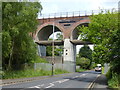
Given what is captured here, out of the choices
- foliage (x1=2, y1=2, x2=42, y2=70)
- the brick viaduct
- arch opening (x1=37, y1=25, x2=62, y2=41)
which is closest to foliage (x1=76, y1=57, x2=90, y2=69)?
the brick viaduct

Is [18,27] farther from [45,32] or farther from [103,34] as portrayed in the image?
[45,32]

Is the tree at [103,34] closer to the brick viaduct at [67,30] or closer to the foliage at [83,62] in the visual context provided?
the brick viaduct at [67,30]

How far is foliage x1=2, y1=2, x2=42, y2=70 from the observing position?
23.7 meters

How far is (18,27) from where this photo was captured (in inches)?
985

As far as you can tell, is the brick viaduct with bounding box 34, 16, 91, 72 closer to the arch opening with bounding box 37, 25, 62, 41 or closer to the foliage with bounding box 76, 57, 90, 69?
the arch opening with bounding box 37, 25, 62, 41

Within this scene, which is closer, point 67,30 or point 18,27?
point 18,27

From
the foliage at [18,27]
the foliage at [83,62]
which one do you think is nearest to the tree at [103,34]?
the foliage at [18,27]

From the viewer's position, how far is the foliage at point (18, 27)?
23.7 metres

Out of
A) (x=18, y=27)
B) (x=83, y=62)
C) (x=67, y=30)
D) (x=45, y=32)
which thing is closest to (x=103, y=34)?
(x=18, y=27)

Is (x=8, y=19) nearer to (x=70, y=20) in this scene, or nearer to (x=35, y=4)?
(x=35, y=4)

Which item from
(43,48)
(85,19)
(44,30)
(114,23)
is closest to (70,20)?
(85,19)

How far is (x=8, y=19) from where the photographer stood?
24.5m

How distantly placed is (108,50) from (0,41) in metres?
11.9

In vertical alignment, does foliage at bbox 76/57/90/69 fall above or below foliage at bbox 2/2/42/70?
below
